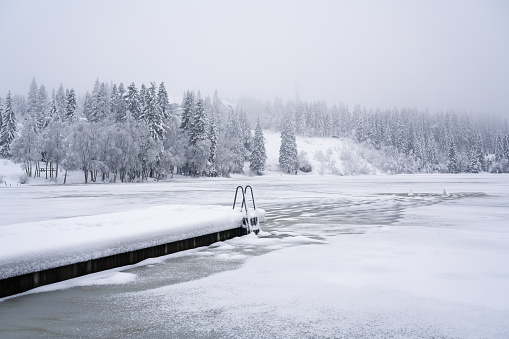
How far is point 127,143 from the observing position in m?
60.8

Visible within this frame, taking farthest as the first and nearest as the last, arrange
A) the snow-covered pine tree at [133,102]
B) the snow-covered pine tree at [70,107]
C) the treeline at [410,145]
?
the treeline at [410,145]
the snow-covered pine tree at [70,107]
the snow-covered pine tree at [133,102]

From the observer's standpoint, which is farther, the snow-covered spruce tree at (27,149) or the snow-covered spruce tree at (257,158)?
the snow-covered spruce tree at (257,158)

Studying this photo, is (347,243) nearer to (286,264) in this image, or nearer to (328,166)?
(286,264)

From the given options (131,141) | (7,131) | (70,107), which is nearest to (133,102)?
(131,141)

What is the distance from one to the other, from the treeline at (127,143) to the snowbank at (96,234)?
5254 cm

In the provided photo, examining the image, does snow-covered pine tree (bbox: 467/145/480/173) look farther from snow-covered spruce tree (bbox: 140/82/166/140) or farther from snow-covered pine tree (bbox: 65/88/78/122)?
snow-covered pine tree (bbox: 65/88/78/122)

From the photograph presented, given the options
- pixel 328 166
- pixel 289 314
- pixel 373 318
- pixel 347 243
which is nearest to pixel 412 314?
pixel 373 318

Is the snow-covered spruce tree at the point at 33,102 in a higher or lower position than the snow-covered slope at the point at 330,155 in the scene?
higher

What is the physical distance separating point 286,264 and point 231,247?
2.21 meters

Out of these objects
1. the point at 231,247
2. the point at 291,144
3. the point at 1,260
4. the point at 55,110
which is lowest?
the point at 231,247

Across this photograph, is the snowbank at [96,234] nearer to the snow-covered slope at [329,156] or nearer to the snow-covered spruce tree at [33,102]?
the snow-covered slope at [329,156]

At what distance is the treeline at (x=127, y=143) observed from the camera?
59594mm

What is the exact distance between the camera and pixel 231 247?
30.7 feet

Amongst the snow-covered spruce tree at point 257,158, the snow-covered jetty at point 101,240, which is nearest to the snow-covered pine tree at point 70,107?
the snow-covered spruce tree at point 257,158
